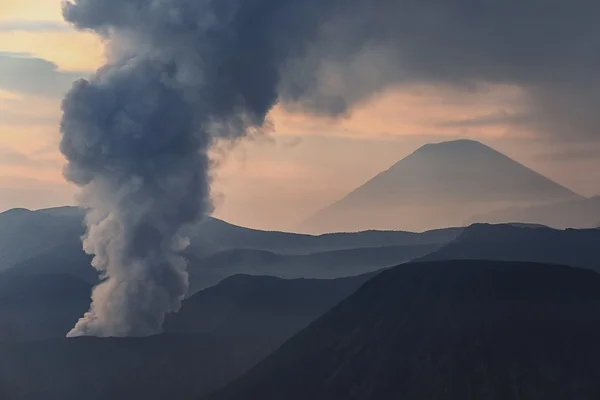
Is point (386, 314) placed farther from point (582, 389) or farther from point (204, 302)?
point (204, 302)

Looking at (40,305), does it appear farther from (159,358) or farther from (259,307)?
(159,358)

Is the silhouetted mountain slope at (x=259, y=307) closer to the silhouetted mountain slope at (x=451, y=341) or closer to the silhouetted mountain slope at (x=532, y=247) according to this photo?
the silhouetted mountain slope at (x=532, y=247)

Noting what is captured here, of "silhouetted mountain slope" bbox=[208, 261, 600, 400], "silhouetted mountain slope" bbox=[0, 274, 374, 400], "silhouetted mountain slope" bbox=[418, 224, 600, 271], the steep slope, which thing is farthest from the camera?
"silhouetted mountain slope" bbox=[418, 224, 600, 271]

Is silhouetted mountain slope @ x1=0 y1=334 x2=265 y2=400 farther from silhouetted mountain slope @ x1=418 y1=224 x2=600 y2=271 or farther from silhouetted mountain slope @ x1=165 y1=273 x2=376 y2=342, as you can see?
silhouetted mountain slope @ x1=418 y1=224 x2=600 y2=271

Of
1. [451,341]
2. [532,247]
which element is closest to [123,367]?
[451,341]

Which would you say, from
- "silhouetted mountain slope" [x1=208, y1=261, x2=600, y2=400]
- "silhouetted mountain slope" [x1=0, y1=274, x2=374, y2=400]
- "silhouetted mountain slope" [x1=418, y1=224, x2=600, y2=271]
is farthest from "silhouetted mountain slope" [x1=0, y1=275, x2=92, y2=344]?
"silhouetted mountain slope" [x1=418, y1=224, x2=600, y2=271]

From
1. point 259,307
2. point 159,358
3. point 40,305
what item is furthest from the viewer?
point 40,305
